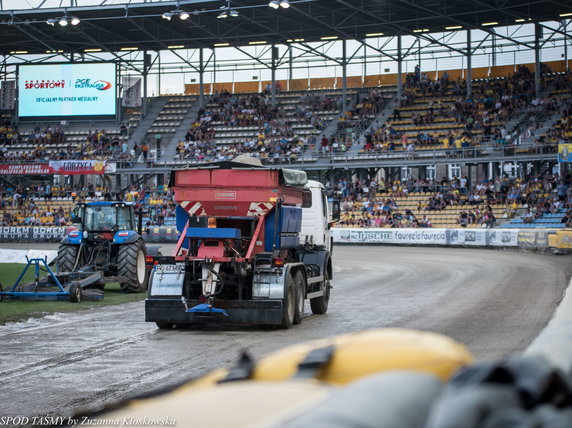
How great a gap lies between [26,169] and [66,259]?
40.0m

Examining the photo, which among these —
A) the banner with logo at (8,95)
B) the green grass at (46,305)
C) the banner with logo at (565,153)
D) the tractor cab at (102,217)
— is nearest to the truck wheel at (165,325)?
the green grass at (46,305)

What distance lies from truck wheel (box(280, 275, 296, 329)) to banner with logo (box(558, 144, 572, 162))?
3134 cm

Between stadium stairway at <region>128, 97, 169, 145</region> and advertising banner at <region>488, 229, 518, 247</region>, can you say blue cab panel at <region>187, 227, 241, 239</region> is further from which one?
stadium stairway at <region>128, 97, 169, 145</region>

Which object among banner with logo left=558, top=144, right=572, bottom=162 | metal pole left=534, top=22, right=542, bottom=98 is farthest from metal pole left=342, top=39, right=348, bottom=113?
banner with logo left=558, top=144, right=572, bottom=162

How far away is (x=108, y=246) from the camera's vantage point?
21.7 m

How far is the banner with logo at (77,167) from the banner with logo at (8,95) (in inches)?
430

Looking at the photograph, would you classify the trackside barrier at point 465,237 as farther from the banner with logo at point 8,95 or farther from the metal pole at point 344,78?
the banner with logo at point 8,95

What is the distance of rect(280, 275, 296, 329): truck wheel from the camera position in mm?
14031

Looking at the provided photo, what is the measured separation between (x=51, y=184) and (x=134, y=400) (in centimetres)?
6202

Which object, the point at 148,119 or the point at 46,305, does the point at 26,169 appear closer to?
the point at 148,119

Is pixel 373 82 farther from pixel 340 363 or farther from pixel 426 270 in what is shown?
pixel 340 363

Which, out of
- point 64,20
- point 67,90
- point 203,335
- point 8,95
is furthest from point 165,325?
point 8,95

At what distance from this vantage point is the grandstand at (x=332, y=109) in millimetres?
49219

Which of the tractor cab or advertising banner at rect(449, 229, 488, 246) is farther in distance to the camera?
advertising banner at rect(449, 229, 488, 246)
